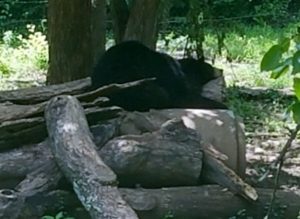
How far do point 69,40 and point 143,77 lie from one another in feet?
4.06

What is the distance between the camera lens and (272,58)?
163cm

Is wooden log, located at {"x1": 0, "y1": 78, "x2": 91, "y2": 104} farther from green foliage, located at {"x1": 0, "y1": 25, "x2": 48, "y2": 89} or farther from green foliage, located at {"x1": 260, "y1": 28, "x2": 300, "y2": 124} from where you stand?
green foliage, located at {"x1": 0, "y1": 25, "x2": 48, "y2": 89}

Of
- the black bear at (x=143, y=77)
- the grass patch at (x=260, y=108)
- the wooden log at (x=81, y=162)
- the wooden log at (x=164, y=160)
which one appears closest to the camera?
the wooden log at (x=81, y=162)

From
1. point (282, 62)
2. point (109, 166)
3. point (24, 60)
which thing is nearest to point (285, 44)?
point (282, 62)

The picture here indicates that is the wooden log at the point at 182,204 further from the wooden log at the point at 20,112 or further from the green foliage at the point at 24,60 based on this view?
the green foliage at the point at 24,60

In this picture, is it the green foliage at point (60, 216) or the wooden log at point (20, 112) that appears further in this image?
the wooden log at point (20, 112)

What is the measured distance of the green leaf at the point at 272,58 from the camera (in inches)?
64.1

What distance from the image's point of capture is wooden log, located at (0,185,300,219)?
3971 millimetres

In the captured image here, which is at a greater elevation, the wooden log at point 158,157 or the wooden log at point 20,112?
the wooden log at point 20,112

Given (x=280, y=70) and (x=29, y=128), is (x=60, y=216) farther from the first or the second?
(x=280, y=70)

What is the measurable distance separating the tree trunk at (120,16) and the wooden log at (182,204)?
3.43 metres

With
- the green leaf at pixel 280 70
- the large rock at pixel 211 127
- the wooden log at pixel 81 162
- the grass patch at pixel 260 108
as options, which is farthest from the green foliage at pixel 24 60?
the green leaf at pixel 280 70

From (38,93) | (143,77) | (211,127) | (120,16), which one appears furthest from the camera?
(120,16)

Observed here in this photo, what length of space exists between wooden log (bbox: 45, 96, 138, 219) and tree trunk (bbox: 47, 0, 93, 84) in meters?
1.95
